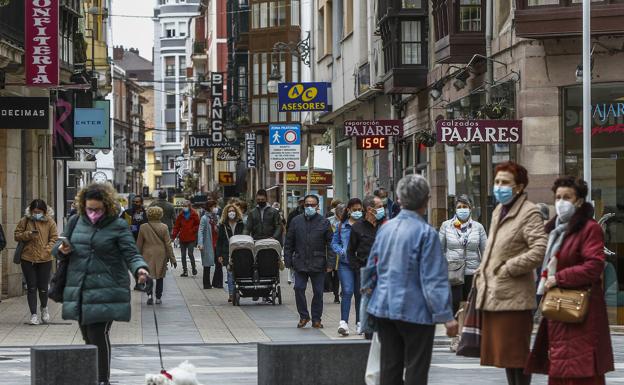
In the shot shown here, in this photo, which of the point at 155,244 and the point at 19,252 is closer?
the point at 19,252

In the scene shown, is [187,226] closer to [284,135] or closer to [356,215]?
[284,135]

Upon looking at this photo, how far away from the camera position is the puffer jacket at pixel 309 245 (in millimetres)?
20359

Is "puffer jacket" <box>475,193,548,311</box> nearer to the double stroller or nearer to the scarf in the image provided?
the scarf

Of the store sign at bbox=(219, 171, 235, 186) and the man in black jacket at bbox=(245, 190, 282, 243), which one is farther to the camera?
the store sign at bbox=(219, 171, 235, 186)

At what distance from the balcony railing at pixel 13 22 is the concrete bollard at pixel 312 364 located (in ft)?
49.0

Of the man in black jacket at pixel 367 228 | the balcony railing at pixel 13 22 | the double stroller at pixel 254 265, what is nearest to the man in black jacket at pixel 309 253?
the man in black jacket at pixel 367 228

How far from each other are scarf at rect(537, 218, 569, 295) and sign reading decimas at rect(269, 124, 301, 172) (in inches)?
928

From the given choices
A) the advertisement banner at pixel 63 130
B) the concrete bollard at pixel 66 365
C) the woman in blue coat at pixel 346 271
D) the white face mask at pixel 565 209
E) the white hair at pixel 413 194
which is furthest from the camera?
the advertisement banner at pixel 63 130

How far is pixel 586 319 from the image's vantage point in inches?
403

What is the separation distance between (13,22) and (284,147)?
9.09m

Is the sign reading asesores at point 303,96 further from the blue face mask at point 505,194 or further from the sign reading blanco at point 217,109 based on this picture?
the sign reading blanco at point 217,109

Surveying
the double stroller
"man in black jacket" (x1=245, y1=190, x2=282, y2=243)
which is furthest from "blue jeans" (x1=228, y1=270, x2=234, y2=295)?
"man in black jacket" (x1=245, y1=190, x2=282, y2=243)

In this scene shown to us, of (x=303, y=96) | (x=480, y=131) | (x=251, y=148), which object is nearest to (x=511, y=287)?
(x=480, y=131)

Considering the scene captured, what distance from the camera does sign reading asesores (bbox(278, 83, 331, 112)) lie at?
38031mm
